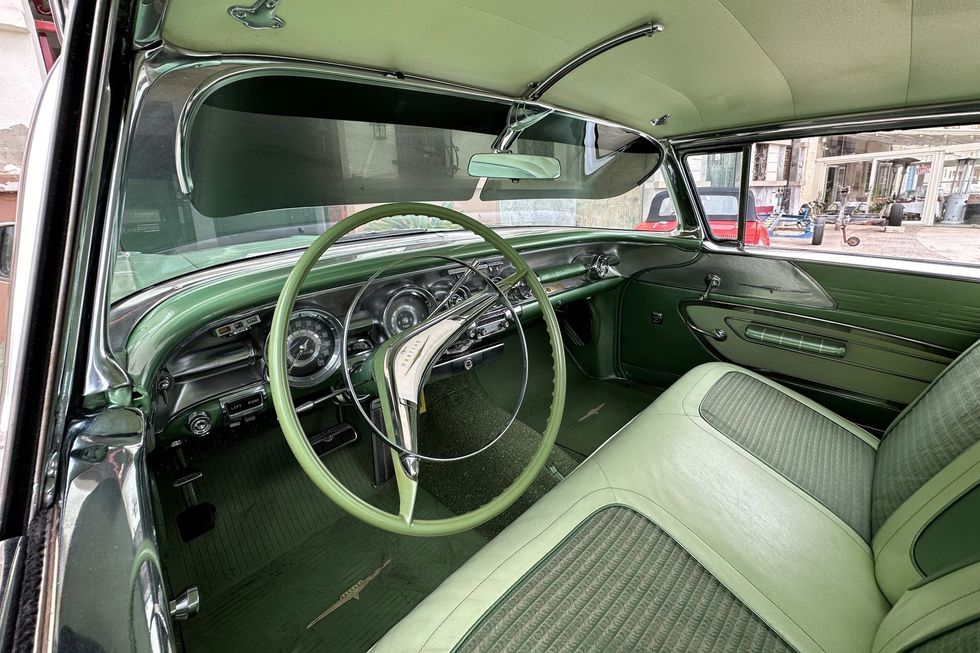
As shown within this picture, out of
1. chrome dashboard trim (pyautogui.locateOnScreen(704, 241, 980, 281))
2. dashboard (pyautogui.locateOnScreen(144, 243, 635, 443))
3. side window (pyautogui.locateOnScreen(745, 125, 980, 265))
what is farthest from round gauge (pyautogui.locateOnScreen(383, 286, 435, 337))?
side window (pyautogui.locateOnScreen(745, 125, 980, 265))

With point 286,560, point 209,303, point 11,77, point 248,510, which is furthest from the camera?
point 11,77

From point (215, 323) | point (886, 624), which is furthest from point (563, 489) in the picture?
point (215, 323)

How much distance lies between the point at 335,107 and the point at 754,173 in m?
2.07

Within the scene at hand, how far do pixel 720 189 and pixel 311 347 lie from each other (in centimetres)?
233

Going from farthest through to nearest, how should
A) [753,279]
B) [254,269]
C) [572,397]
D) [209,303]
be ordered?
1. [572,397]
2. [753,279]
3. [254,269]
4. [209,303]

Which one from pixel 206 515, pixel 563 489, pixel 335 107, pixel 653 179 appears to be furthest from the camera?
pixel 653 179

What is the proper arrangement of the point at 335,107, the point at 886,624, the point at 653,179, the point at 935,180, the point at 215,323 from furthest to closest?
1. the point at 653,179
2. the point at 935,180
3. the point at 335,107
4. the point at 215,323
5. the point at 886,624

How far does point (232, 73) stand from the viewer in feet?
4.25

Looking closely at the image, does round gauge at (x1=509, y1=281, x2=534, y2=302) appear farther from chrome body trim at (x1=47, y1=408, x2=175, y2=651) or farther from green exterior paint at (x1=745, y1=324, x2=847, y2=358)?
chrome body trim at (x1=47, y1=408, x2=175, y2=651)

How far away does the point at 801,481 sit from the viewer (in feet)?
4.08

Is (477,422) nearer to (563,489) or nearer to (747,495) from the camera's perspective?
(563,489)

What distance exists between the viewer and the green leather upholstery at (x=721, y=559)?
834mm

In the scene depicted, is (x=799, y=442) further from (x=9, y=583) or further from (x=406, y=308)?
(x=9, y=583)

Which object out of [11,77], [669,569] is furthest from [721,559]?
[11,77]
